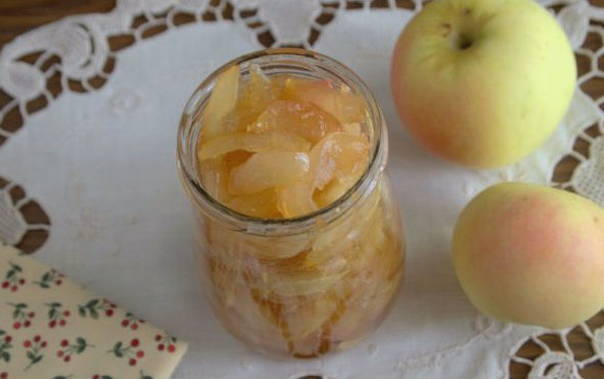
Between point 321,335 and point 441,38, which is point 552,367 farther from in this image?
point 441,38

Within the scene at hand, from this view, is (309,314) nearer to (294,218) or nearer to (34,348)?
(294,218)

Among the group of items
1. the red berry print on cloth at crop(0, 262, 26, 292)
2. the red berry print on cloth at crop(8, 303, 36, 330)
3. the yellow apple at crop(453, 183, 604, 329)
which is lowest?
the yellow apple at crop(453, 183, 604, 329)

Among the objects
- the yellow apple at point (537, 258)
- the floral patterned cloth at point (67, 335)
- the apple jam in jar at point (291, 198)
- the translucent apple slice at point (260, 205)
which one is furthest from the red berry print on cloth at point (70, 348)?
the yellow apple at point (537, 258)

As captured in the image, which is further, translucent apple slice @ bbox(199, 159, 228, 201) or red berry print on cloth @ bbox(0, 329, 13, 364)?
red berry print on cloth @ bbox(0, 329, 13, 364)

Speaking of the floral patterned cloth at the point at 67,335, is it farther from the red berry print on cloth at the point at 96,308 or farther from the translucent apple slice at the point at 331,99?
the translucent apple slice at the point at 331,99

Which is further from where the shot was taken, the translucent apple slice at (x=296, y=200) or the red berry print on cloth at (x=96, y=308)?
the red berry print on cloth at (x=96, y=308)

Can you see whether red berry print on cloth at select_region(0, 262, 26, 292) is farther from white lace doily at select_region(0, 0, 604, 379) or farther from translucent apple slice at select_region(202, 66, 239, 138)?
translucent apple slice at select_region(202, 66, 239, 138)

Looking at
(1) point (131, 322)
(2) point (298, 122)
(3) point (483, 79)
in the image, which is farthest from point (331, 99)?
(1) point (131, 322)

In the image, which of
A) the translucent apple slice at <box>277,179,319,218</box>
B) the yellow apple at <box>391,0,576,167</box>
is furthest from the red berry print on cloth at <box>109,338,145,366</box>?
the yellow apple at <box>391,0,576,167</box>
